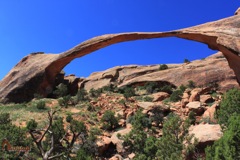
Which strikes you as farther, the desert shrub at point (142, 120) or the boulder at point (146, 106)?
the boulder at point (146, 106)

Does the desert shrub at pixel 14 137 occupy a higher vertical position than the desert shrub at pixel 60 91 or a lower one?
lower

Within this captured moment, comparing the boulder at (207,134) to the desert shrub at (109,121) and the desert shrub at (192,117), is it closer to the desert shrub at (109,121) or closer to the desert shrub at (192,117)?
the desert shrub at (192,117)

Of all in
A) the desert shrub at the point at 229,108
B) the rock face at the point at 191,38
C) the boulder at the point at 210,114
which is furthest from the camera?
the boulder at the point at 210,114

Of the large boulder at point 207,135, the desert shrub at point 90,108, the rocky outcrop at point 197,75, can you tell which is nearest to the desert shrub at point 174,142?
the large boulder at point 207,135

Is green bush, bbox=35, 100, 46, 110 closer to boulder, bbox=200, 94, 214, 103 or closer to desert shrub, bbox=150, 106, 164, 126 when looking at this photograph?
desert shrub, bbox=150, 106, 164, 126

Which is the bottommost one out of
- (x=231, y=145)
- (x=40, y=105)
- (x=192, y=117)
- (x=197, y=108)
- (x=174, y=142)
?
(x=231, y=145)

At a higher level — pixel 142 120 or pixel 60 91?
pixel 60 91

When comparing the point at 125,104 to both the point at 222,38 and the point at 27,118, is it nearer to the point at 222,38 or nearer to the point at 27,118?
the point at 27,118

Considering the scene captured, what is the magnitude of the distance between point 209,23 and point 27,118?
1890 centimetres

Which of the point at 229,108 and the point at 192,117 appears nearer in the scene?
the point at 229,108

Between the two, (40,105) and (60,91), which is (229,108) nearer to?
(40,105)

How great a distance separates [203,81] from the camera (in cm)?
3562

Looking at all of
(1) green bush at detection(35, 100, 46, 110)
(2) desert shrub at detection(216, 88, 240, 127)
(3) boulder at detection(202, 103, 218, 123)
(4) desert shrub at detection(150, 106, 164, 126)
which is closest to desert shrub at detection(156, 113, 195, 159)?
(2) desert shrub at detection(216, 88, 240, 127)

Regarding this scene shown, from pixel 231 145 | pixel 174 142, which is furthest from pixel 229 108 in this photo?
pixel 231 145
